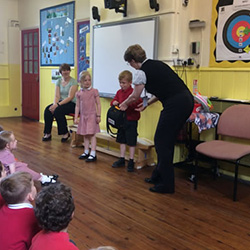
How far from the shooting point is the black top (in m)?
2.92

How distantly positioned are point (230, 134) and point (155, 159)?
1094 millimetres

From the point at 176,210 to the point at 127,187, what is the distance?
663mm

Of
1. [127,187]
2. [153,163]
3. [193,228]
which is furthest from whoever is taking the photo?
[153,163]

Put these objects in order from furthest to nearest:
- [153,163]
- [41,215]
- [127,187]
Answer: [153,163], [127,187], [41,215]

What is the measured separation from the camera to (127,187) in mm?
3236

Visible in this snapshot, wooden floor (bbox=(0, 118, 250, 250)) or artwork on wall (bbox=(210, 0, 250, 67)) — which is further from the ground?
artwork on wall (bbox=(210, 0, 250, 67))

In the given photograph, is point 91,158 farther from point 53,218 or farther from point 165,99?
point 53,218

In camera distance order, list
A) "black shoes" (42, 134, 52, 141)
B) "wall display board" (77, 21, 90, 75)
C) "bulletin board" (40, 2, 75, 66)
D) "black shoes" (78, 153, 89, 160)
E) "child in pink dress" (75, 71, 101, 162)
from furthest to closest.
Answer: "bulletin board" (40, 2, 75, 66)
"wall display board" (77, 21, 90, 75)
"black shoes" (42, 134, 52, 141)
"black shoes" (78, 153, 89, 160)
"child in pink dress" (75, 71, 101, 162)

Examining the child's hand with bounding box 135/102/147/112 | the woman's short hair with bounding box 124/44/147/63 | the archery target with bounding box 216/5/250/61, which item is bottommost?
the child's hand with bounding box 135/102/147/112

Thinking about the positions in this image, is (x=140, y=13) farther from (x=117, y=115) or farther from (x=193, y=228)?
(x=193, y=228)

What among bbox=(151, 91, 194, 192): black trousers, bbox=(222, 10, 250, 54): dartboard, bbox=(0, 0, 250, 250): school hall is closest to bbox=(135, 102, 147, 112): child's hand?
bbox=(0, 0, 250, 250): school hall

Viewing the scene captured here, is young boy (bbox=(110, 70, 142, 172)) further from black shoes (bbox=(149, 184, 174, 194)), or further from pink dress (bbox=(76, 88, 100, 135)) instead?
black shoes (bbox=(149, 184, 174, 194))

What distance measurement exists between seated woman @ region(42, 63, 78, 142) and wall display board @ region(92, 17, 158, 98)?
46 centimetres

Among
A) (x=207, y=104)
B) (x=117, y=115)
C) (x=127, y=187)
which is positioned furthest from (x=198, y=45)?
(x=127, y=187)
